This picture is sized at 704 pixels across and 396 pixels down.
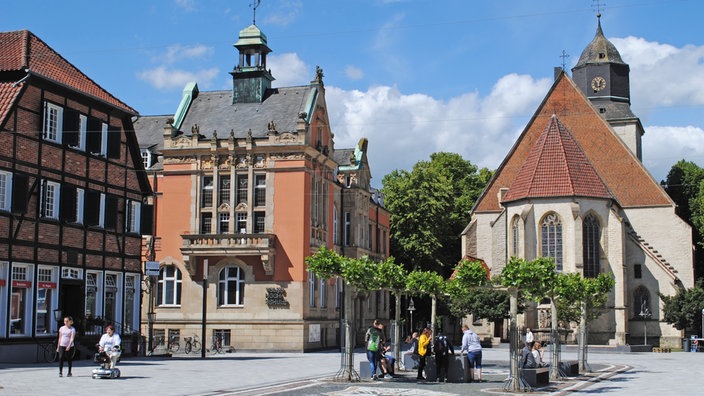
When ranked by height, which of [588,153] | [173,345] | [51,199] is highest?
[588,153]

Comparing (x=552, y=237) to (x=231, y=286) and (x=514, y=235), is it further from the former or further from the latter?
(x=231, y=286)

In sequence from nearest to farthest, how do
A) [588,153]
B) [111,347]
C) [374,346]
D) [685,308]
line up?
[111,347] < [374,346] < [685,308] < [588,153]

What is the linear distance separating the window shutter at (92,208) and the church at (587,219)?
31243 mm

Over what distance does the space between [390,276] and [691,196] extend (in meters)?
57.0

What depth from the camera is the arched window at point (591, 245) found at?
58625 mm

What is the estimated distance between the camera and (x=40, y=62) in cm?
3359

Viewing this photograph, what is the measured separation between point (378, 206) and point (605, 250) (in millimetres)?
16267

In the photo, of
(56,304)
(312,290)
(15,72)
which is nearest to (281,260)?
(312,290)

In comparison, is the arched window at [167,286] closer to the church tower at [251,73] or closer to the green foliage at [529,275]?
the church tower at [251,73]

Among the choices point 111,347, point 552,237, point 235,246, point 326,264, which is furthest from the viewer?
point 552,237

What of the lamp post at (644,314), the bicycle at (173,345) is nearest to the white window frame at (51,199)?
the bicycle at (173,345)

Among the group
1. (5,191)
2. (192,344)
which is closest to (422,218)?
(192,344)

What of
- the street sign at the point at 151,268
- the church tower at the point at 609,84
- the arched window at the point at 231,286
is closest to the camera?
the street sign at the point at 151,268

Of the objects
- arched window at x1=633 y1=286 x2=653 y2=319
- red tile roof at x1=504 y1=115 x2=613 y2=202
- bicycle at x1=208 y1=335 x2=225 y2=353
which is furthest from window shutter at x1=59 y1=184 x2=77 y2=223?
arched window at x1=633 y1=286 x2=653 y2=319
